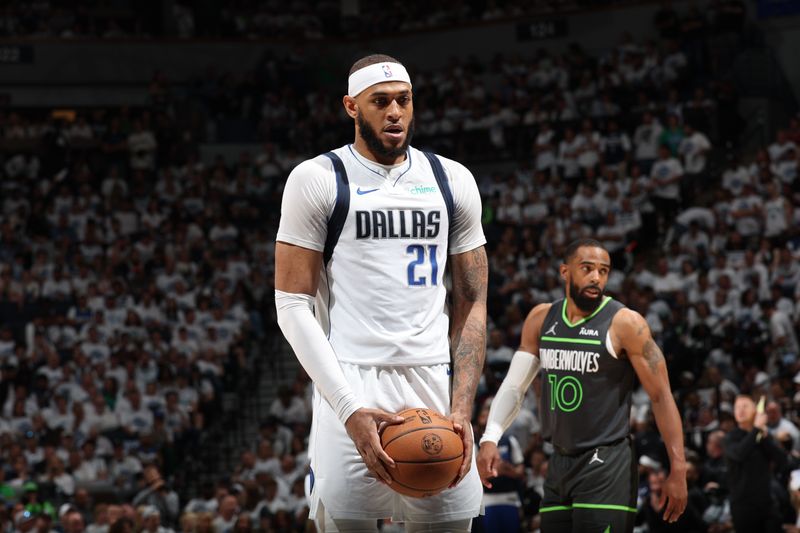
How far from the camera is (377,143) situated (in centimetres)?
445

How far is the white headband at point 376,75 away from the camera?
4.39 meters

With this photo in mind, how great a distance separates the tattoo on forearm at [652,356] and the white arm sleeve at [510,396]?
2.54 ft

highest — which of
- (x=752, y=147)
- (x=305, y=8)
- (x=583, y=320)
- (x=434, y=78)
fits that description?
(x=305, y=8)

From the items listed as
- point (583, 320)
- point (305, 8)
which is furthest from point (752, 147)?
point (583, 320)

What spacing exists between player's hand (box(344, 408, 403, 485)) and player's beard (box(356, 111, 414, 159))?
0.97 m

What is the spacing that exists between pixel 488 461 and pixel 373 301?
188cm

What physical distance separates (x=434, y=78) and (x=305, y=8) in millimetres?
4623

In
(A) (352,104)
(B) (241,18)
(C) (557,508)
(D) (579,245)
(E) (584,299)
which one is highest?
(B) (241,18)

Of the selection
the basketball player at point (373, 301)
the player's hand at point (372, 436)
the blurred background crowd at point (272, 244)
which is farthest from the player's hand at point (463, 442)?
the blurred background crowd at point (272, 244)

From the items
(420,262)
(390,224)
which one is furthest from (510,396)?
(390,224)

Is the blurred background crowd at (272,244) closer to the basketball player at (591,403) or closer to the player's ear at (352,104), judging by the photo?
the basketball player at (591,403)

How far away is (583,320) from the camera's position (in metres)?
6.95

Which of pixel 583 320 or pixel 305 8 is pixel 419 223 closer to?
pixel 583 320

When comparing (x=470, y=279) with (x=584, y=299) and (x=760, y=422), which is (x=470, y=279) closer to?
(x=584, y=299)
